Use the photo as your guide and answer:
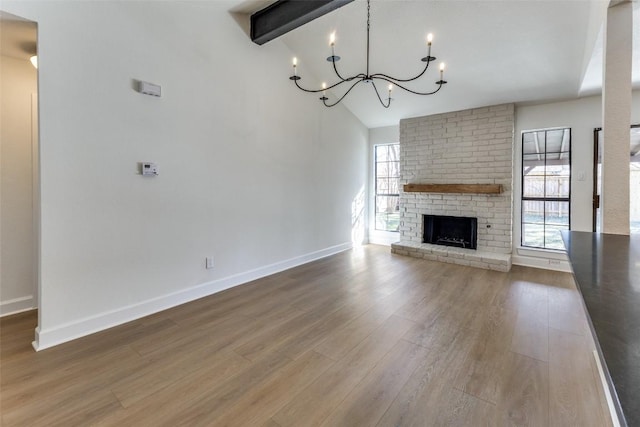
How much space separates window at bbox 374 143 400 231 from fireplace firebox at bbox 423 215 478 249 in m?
0.82

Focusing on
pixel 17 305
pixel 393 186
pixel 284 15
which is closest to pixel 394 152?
pixel 393 186

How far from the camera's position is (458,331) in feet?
8.27

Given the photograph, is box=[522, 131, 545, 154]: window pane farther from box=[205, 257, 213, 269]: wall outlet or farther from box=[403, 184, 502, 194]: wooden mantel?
box=[205, 257, 213, 269]: wall outlet

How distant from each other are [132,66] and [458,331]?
3.70m

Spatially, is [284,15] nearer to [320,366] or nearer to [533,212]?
[320,366]

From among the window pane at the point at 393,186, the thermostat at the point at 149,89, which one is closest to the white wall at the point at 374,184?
the window pane at the point at 393,186

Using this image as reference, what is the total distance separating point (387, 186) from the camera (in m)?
6.39

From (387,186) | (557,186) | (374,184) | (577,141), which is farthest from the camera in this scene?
(374,184)

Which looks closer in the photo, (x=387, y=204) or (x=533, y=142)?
(x=533, y=142)

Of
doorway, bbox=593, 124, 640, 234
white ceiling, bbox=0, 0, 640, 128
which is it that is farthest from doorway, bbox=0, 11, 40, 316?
doorway, bbox=593, 124, 640, 234

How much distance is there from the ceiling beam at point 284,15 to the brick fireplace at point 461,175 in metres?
3.11

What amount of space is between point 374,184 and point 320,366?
16.2 ft

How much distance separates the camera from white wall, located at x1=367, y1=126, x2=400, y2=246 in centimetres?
616

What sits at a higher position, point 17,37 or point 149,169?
point 17,37
